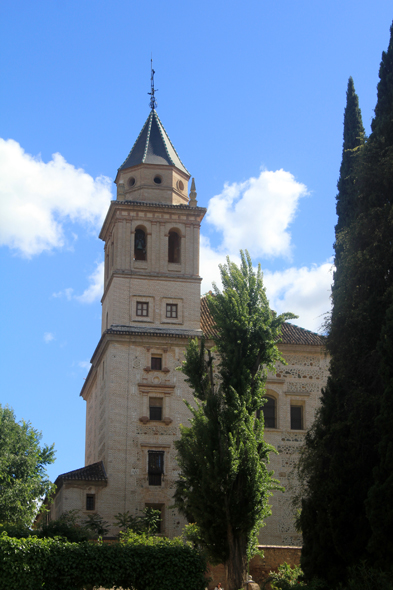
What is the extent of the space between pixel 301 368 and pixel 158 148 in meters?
13.4

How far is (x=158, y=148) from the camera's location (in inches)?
1596

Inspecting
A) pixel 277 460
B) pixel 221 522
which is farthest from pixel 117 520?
pixel 221 522

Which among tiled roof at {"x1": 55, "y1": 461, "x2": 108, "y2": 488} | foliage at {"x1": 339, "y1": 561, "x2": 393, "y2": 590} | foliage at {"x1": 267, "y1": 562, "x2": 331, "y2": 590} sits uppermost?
tiled roof at {"x1": 55, "y1": 461, "x2": 108, "y2": 488}

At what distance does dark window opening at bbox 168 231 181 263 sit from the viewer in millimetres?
39500

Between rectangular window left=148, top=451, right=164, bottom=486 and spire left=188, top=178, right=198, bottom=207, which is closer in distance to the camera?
rectangular window left=148, top=451, right=164, bottom=486

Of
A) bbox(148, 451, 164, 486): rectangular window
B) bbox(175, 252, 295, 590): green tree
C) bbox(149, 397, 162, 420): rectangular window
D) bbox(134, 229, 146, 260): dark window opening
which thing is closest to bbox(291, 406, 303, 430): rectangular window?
bbox(149, 397, 162, 420): rectangular window

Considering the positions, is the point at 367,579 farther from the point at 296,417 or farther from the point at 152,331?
the point at 152,331

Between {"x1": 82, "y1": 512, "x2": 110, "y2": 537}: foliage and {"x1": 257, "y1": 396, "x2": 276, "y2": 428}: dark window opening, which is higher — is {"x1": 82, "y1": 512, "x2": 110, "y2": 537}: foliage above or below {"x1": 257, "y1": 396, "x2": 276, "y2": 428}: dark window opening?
below

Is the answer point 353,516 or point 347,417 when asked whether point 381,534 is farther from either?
point 347,417

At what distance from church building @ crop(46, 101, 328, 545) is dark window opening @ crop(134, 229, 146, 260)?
50 mm

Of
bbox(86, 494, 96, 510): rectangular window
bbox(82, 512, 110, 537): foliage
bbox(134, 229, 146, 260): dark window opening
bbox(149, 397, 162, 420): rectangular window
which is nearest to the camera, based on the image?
bbox(82, 512, 110, 537): foliage

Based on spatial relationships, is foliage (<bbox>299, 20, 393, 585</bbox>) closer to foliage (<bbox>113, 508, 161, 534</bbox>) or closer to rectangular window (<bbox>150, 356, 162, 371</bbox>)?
foliage (<bbox>113, 508, 161, 534</bbox>)

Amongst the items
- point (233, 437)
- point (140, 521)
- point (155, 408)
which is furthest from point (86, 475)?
point (233, 437)

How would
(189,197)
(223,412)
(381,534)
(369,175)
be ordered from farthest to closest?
(189,197) < (223,412) < (369,175) < (381,534)
